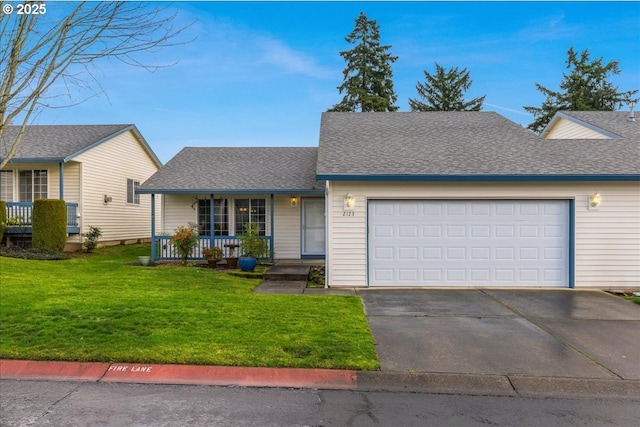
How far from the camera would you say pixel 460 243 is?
9.84 metres

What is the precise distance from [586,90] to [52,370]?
38618 millimetres

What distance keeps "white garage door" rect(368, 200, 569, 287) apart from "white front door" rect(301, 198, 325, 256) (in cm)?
496

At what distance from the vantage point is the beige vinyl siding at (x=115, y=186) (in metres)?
16.8

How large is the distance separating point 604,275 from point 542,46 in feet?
54.0

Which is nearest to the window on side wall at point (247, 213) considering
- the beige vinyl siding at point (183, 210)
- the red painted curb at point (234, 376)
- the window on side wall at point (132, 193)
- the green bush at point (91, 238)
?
the beige vinyl siding at point (183, 210)

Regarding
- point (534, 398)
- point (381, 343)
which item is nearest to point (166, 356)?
point (381, 343)

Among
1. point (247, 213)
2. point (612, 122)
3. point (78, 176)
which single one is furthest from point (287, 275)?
point (612, 122)

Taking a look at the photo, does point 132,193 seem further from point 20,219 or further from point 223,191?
point 223,191

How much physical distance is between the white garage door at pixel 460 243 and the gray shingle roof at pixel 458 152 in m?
0.81

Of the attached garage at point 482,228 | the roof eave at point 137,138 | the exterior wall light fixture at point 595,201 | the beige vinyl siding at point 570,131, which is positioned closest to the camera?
the exterior wall light fixture at point 595,201

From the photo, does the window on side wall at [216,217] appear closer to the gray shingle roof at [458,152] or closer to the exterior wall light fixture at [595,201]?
the gray shingle roof at [458,152]

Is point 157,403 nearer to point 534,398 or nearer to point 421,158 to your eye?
point 534,398

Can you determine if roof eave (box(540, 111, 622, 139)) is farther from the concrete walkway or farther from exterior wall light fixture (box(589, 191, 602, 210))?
the concrete walkway

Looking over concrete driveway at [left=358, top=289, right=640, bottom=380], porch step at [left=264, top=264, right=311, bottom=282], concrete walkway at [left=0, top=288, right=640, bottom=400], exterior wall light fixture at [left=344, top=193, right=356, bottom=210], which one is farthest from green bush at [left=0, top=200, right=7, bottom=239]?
concrete driveway at [left=358, top=289, right=640, bottom=380]
